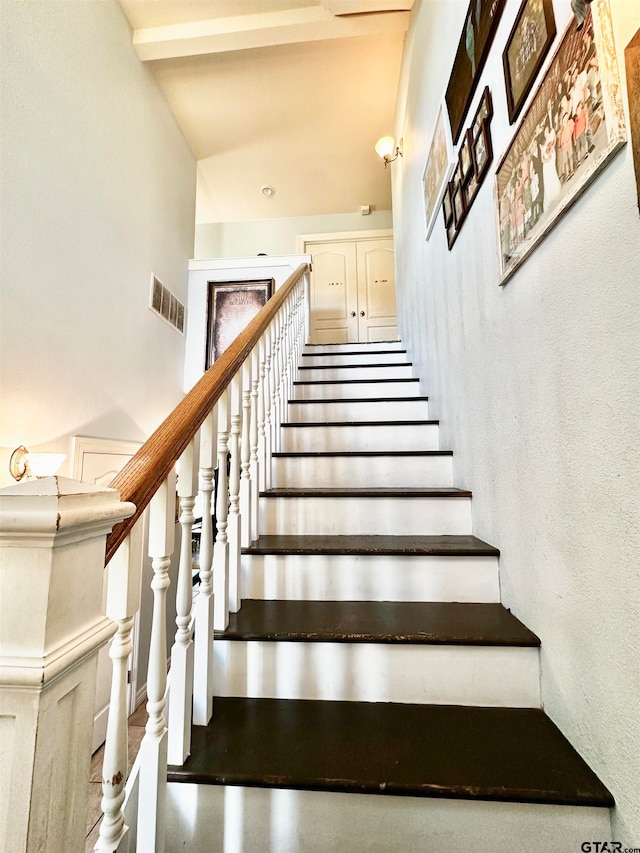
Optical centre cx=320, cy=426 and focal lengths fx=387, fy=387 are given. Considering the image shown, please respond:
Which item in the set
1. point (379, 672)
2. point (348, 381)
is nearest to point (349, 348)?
point (348, 381)

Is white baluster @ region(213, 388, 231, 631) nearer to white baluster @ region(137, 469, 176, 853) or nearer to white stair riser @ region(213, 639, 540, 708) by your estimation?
white stair riser @ region(213, 639, 540, 708)

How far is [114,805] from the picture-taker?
637mm

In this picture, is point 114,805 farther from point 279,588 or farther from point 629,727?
point 629,727

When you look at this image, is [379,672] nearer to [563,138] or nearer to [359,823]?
[359,823]

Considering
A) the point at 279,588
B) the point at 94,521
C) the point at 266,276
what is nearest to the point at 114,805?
the point at 94,521

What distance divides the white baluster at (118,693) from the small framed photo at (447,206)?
5.60 feet

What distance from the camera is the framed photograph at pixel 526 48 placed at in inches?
33.4

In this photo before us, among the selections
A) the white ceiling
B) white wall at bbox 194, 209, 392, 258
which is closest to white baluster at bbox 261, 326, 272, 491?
the white ceiling

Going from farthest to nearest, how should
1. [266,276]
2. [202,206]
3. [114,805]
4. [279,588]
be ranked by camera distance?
1. [202,206]
2. [266,276]
3. [279,588]
4. [114,805]

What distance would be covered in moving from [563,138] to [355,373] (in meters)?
2.01

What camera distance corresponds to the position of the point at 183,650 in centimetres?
89

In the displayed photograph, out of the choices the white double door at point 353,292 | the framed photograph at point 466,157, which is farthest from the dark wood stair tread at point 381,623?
the white double door at point 353,292

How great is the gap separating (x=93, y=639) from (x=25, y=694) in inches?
3.0

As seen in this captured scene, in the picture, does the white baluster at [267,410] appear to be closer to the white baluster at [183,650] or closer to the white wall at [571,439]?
the white baluster at [183,650]
